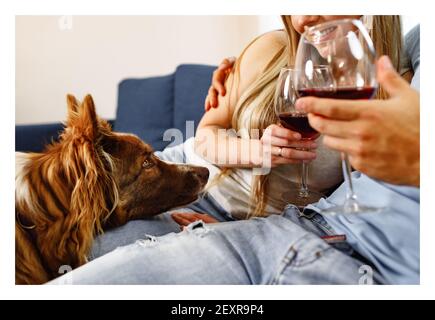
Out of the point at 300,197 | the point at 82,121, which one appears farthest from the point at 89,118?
the point at 300,197

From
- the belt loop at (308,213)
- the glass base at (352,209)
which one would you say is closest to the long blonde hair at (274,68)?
the belt loop at (308,213)

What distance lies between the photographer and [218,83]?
1.20 meters

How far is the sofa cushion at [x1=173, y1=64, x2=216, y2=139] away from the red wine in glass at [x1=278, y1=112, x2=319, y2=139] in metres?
0.22

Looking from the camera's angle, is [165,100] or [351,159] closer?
[351,159]

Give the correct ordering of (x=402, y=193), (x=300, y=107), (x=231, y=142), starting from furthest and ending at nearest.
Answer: (x=231, y=142), (x=402, y=193), (x=300, y=107)

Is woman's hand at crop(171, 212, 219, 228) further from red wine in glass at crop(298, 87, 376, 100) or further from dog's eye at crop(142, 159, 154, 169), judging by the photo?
red wine in glass at crop(298, 87, 376, 100)

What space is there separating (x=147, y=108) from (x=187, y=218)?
29 cm

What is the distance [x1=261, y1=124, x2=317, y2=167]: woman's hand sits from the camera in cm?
115

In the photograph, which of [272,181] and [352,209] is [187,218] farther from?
[352,209]

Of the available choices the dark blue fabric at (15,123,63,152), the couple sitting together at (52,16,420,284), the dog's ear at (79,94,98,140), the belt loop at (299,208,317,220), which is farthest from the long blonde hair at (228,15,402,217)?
the dark blue fabric at (15,123,63,152)

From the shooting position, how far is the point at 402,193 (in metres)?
1.10
